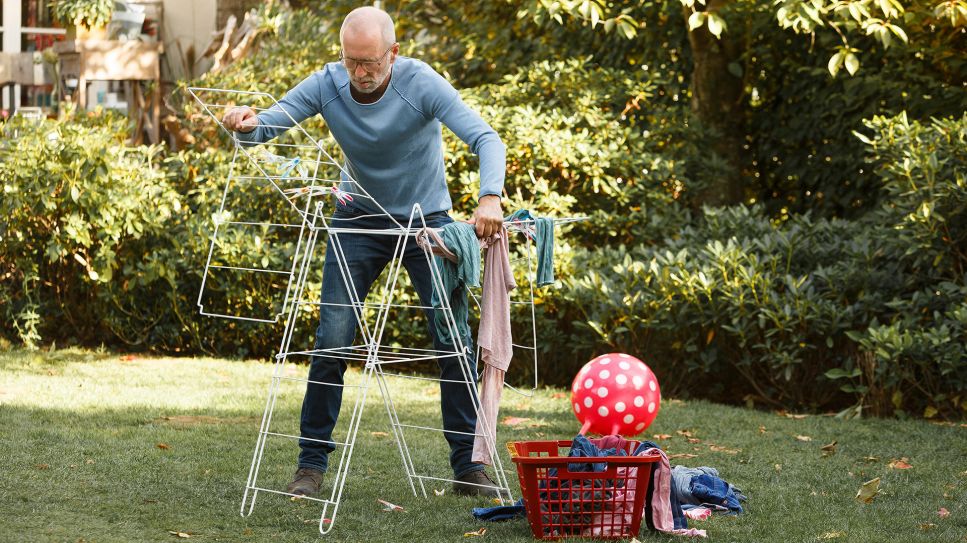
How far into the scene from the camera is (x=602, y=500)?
3.79 meters

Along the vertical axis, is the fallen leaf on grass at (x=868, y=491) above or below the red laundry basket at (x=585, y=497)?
below

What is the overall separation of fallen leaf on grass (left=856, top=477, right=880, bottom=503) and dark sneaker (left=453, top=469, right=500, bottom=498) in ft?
4.45

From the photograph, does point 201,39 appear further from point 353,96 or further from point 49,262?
point 353,96

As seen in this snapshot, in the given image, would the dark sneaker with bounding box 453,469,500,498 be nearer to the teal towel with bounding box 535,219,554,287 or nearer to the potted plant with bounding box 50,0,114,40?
the teal towel with bounding box 535,219,554,287

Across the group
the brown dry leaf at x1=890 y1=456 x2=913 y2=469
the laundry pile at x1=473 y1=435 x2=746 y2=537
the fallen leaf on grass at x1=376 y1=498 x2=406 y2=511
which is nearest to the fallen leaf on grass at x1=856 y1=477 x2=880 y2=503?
the brown dry leaf at x1=890 y1=456 x2=913 y2=469

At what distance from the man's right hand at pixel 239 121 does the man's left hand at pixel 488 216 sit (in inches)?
32.2

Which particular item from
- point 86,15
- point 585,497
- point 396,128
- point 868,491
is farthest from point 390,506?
point 86,15

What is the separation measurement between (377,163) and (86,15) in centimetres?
841

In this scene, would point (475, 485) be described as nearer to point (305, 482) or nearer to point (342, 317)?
point (305, 482)

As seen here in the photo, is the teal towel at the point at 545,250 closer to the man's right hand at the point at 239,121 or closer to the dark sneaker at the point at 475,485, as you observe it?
the dark sneaker at the point at 475,485

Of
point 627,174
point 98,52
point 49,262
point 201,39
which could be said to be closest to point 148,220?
point 49,262

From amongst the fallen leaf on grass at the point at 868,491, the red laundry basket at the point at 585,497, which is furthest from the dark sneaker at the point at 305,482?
the fallen leaf on grass at the point at 868,491

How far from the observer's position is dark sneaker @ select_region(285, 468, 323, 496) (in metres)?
4.38

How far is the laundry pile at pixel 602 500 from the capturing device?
3.80 metres
